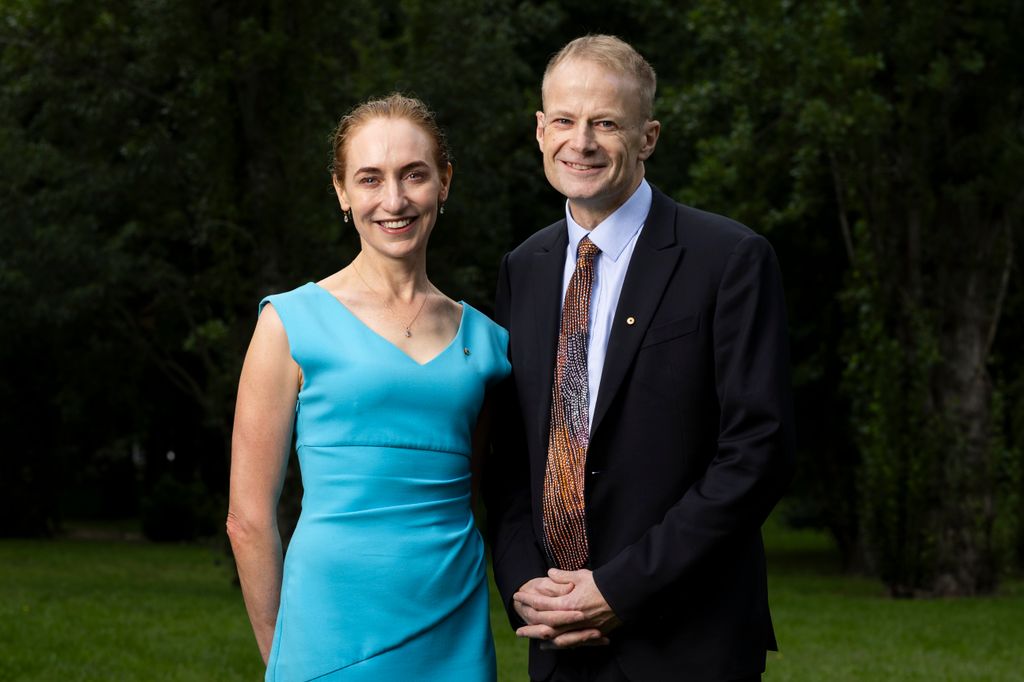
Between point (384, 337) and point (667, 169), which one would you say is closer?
point (384, 337)

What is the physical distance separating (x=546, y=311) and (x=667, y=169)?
18.1 meters

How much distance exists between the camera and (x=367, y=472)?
324cm

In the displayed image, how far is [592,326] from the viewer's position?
11.0ft

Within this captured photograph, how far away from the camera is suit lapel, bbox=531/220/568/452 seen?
3.34 meters

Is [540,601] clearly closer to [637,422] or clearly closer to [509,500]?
[509,500]

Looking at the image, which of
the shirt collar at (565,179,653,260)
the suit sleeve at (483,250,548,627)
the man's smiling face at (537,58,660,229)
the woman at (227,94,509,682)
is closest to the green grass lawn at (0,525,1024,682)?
the suit sleeve at (483,250,548,627)

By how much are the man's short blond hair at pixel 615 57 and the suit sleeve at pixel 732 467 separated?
54 centimetres

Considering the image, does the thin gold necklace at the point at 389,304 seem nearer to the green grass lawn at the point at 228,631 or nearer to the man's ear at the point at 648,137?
the man's ear at the point at 648,137

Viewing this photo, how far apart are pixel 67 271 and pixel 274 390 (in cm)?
1544

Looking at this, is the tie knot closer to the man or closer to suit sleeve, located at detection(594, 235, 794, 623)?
the man

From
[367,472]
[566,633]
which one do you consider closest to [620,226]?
[367,472]

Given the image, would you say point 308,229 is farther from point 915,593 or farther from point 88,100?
point 915,593

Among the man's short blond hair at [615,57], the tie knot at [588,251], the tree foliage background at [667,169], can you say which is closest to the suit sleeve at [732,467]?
the tie knot at [588,251]

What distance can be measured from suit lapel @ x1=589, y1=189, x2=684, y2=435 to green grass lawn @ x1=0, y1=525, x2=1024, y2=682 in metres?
7.09
